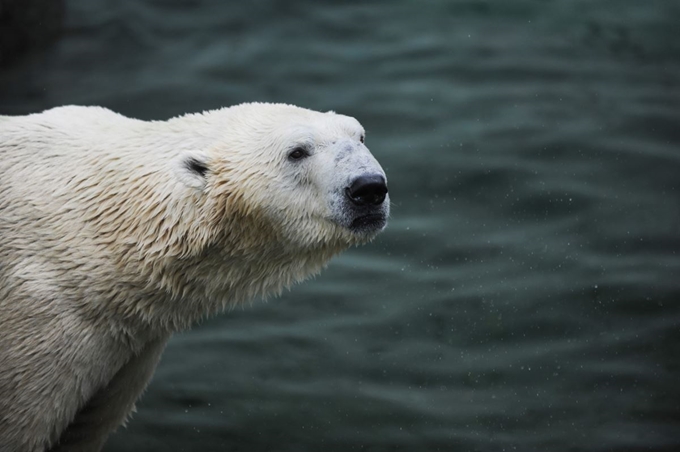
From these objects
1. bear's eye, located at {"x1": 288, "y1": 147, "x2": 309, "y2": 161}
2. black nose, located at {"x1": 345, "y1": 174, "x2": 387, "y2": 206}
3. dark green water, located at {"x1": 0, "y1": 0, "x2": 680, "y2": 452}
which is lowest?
dark green water, located at {"x1": 0, "y1": 0, "x2": 680, "y2": 452}

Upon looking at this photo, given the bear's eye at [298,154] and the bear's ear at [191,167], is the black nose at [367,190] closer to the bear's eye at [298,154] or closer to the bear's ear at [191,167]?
the bear's eye at [298,154]

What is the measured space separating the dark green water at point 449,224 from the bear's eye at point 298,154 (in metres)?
2.47

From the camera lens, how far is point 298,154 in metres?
4.00

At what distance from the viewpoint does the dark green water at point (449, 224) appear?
19.8 ft

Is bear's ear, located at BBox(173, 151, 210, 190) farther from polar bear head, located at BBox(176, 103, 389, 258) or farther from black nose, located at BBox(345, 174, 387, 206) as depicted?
black nose, located at BBox(345, 174, 387, 206)

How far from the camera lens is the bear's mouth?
3.92 metres

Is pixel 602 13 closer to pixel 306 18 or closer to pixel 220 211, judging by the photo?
pixel 306 18

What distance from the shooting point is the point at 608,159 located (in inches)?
306

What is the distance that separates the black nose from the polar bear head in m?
0.01

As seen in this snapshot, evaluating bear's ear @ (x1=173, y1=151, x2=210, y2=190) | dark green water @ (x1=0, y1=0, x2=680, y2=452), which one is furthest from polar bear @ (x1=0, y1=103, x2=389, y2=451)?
dark green water @ (x1=0, y1=0, x2=680, y2=452)

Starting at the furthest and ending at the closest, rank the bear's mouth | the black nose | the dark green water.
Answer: the dark green water < the bear's mouth < the black nose

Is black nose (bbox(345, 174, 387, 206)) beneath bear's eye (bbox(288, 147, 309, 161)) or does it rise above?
beneath

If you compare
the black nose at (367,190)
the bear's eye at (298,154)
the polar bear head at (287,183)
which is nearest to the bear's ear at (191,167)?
the polar bear head at (287,183)

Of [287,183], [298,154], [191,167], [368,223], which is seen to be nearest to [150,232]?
[191,167]
